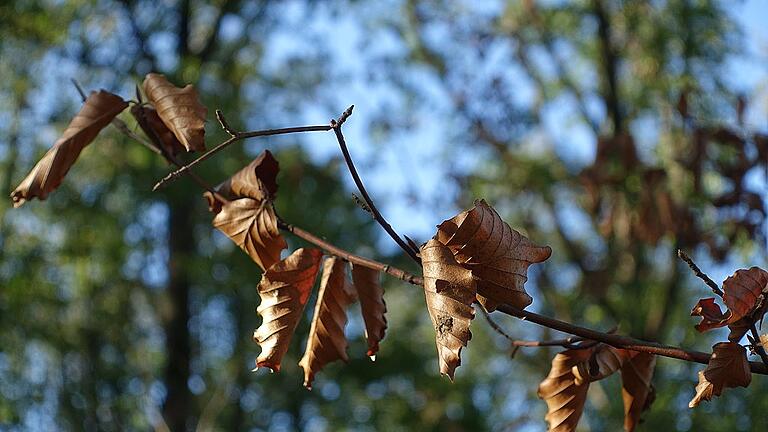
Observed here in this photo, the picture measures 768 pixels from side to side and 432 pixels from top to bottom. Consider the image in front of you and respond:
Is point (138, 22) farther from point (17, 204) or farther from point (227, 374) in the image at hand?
point (17, 204)

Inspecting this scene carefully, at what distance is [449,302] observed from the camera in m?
0.92

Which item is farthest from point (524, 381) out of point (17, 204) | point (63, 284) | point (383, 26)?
point (17, 204)

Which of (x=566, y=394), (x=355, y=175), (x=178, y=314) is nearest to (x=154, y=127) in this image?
(x=355, y=175)

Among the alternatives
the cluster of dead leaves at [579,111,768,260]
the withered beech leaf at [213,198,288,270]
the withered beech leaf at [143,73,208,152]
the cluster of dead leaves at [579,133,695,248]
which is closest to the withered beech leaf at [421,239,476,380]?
the withered beech leaf at [213,198,288,270]

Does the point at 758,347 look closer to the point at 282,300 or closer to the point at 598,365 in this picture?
the point at 598,365

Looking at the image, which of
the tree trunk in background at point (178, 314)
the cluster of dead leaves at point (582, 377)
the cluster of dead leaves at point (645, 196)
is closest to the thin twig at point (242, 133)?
the cluster of dead leaves at point (582, 377)

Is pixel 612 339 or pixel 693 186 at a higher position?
pixel 693 186

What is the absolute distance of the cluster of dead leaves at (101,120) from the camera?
1213 millimetres

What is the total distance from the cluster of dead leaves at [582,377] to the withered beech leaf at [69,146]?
688 mm

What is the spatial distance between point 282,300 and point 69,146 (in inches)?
15.9

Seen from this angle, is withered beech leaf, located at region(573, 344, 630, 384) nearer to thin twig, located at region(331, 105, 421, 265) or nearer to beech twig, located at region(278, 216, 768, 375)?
beech twig, located at region(278, 216, 768, 375)

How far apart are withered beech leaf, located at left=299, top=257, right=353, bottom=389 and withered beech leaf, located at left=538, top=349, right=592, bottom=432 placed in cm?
27

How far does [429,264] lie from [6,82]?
5.69 m

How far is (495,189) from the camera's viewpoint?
635cm
